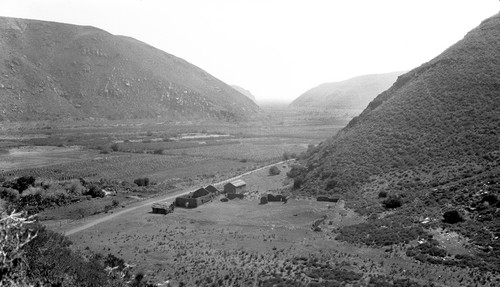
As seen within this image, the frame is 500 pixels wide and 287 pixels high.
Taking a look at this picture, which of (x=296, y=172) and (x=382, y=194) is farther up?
(x=382, y=194)

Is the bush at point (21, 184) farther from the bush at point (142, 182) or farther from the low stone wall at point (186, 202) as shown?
the low stone wall at point (186, 202)

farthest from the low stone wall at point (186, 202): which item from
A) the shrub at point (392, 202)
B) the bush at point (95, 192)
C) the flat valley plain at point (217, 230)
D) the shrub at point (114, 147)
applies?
the shrub at point (114, 147)

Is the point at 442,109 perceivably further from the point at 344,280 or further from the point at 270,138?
the point at 270,138

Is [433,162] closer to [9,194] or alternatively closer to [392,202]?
[392,202]

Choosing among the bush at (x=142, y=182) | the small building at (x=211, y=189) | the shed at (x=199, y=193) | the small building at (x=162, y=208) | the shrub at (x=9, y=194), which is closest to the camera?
the small building at (x=162, y=208)

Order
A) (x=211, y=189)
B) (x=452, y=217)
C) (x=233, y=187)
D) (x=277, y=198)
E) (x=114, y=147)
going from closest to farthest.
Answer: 1. (x=452, y=217)
2. (x=277, y=198)
3. (x=211, y=189)
4. (x=233, y=187)
5. (x=114, y=147)

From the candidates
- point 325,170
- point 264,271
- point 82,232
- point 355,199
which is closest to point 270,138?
point 325,170

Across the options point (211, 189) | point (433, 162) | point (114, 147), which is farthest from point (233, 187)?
point (114, 147)
